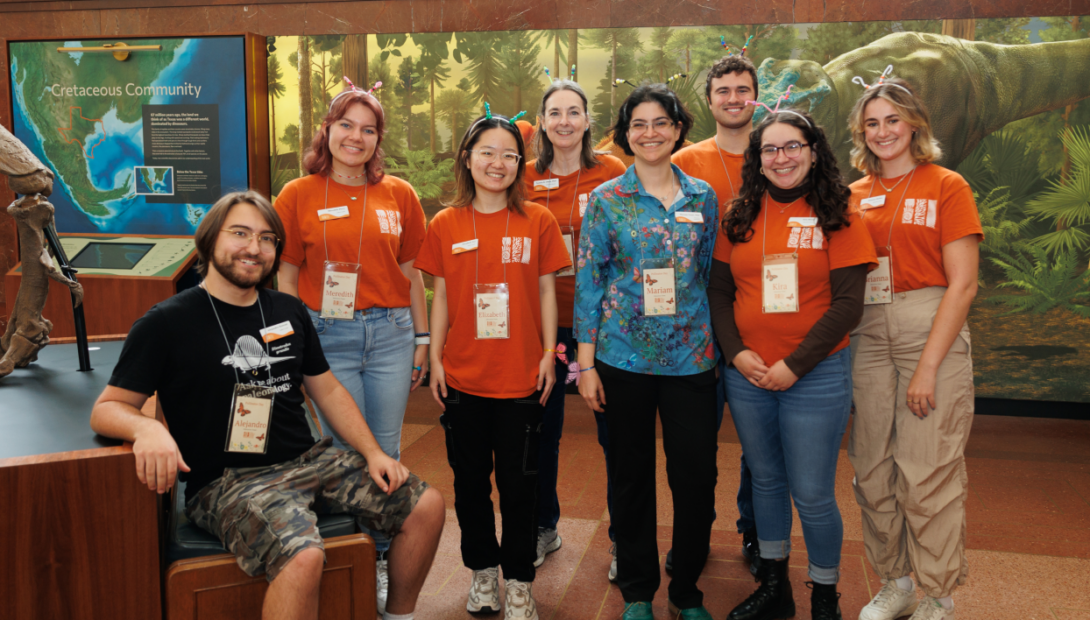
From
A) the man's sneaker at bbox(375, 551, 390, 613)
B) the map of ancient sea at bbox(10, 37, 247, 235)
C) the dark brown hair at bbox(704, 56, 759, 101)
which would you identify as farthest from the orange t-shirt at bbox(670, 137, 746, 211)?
the map of ancient sea at bbox(10, 37, 247, 235)

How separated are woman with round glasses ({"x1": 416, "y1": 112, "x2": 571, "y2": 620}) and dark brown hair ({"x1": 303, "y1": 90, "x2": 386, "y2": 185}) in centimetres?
34

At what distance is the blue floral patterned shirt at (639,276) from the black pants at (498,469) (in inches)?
13.8

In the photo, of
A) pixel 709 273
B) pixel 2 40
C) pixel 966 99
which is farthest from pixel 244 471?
pixel 2 40

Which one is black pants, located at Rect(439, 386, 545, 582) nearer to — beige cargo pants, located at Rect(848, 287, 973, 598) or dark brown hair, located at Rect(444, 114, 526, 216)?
dark brown hair, located at Rect(444, 114, 526, 216)

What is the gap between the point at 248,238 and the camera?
2031mm

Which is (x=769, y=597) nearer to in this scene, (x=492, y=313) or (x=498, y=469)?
(x=498, y=469)

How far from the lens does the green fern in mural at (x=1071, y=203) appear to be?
461 cm

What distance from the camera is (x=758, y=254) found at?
217cm

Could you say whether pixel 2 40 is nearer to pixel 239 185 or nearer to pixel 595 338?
pixel 239 185

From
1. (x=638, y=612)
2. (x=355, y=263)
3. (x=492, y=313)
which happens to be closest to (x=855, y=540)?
(x=638, y=612)

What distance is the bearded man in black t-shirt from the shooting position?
1771mm

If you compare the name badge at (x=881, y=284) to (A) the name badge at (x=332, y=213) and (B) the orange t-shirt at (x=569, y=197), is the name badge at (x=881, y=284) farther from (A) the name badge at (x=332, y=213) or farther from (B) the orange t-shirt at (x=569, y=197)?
(A) the name badge at (x=332, y=213)

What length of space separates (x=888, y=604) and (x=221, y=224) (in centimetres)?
235

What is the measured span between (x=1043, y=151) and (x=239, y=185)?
524cm
